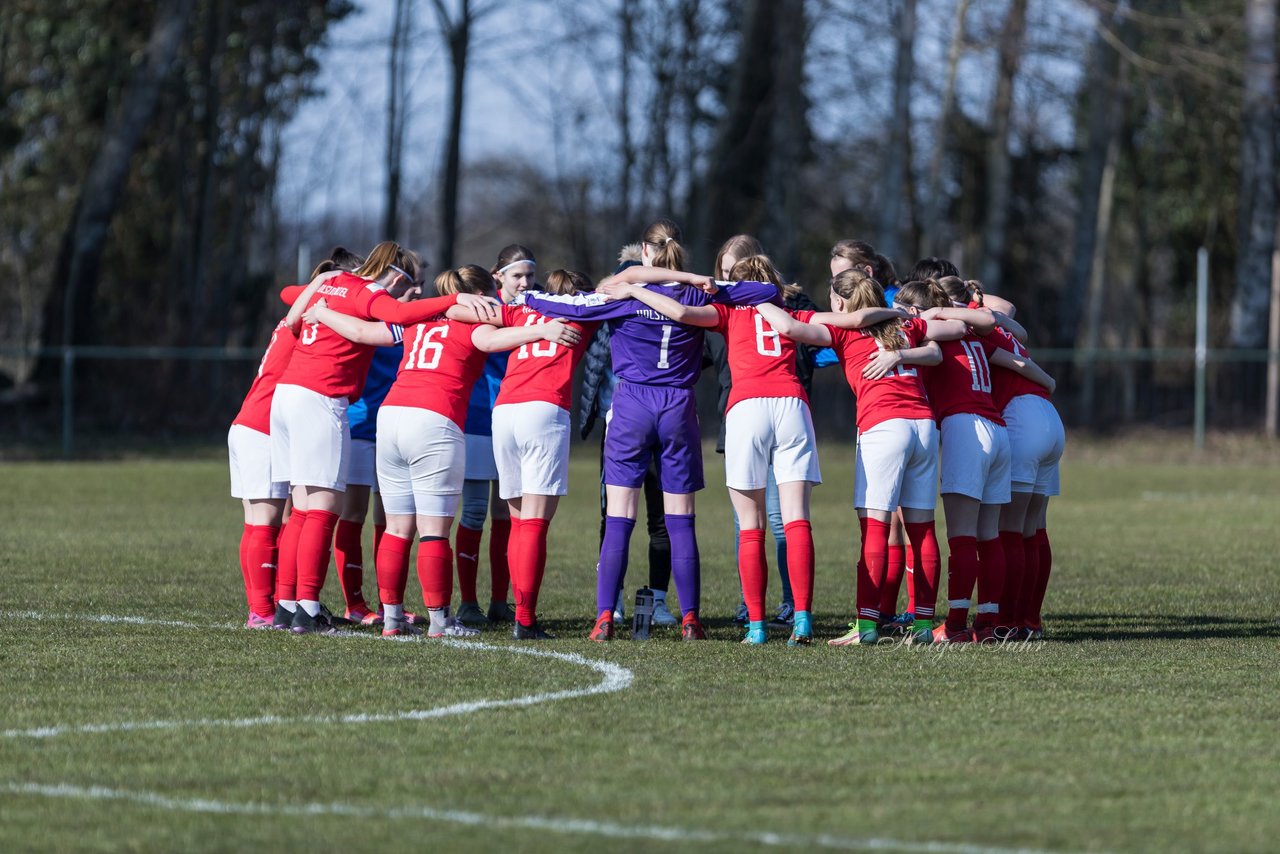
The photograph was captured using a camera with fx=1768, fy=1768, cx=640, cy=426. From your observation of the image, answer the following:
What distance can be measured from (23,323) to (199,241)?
20.3 m

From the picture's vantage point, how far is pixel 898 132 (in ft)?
106

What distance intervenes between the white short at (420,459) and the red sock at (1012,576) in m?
2.82

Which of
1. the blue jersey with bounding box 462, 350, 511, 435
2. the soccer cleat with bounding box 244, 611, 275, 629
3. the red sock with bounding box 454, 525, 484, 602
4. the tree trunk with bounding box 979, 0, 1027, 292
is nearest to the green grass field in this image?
the soccer cleat with bounding box 244, 611, 275, 629

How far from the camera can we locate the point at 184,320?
32.2 m

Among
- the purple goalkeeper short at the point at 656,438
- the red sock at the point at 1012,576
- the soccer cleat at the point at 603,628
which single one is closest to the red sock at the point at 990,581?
the red sock at the point at 1012,576

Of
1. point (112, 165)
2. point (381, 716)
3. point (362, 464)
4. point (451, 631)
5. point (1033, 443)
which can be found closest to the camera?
point (381, 716)

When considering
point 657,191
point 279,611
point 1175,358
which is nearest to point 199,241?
point 657,191

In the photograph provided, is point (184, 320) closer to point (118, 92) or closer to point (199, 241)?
point (199, 241)

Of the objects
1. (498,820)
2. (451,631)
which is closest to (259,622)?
(451,631)

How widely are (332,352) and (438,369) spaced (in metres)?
0.62

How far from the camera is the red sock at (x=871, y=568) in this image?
8562mm

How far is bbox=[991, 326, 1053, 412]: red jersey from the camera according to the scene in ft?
30.1

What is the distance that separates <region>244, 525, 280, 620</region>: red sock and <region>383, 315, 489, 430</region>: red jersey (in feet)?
3.50

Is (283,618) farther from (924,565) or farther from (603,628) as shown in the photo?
(924,565)
